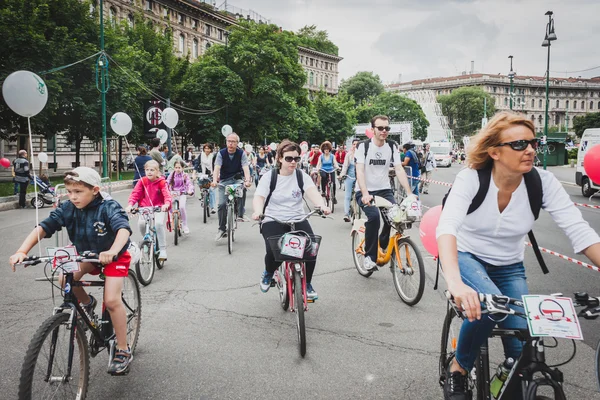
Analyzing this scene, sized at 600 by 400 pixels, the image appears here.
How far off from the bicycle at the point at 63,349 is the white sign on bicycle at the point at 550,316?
2457 millimetres

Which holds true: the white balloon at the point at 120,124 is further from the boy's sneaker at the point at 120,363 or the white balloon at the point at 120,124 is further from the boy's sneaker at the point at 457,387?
the boy's sneaker at the point at 457,387

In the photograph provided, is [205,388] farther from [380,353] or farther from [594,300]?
[594,300]

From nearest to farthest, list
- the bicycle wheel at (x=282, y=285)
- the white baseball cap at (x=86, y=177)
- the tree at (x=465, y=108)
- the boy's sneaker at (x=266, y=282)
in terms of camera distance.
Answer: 1. the white baseball cap at (x=86, y=177)
2. the bicycle wheel at (x=282, y=285)
3. the boy's sneaker at (x=266, y=282)
4. the tree at (x=465, y=108)

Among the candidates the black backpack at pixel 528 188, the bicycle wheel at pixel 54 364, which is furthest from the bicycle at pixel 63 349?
the black backpack at pixel 528 188

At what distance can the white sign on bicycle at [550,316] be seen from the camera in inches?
83.7

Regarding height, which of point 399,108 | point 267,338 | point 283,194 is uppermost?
point 399,108

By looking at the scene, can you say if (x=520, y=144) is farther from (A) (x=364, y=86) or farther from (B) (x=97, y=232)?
(A) (x=364, y=86)

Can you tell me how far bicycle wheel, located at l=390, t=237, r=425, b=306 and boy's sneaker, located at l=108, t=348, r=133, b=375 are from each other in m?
3.01

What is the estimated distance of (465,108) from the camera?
365 ft

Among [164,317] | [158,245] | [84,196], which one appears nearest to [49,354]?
Result: [84,196]

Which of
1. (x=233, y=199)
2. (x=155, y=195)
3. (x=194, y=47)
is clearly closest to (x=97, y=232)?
(x=155, y=195)

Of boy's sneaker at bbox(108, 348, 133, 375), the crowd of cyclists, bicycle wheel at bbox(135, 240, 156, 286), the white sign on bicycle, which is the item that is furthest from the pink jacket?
the white sign on bicycle

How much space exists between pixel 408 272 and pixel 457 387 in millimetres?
3042

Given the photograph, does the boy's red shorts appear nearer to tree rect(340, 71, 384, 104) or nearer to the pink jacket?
the pink jacket
